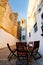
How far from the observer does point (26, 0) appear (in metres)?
14.5

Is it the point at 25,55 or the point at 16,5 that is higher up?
the point at 16,5

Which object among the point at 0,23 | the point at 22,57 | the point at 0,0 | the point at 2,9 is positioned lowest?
the point at 22,57

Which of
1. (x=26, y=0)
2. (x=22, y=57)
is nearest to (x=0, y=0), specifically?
(x=26, y=0)

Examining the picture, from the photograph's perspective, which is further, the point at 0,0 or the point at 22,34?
the point at 22,34

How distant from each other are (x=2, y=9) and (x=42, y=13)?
540 cm

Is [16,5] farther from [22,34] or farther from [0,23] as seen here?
[0,23]

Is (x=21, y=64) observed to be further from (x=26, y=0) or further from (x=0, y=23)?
(x=26, y=0)

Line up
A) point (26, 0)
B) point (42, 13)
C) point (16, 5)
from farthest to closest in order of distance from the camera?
point (16, 5) → point (26, 0) → point (42, 13)

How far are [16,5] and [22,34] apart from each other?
5212 mm

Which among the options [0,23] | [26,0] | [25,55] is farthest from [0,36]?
[26,0]

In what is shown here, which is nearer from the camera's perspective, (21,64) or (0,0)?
(21,64)

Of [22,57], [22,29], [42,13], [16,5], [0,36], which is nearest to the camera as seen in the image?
[22,57]

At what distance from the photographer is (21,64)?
3879mm

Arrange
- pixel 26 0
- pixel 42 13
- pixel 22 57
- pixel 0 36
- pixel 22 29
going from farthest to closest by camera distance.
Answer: pixel 22 29 → pixel 26 0 → pixel 0 36 → pixel 42 13 → pixel 22 57
